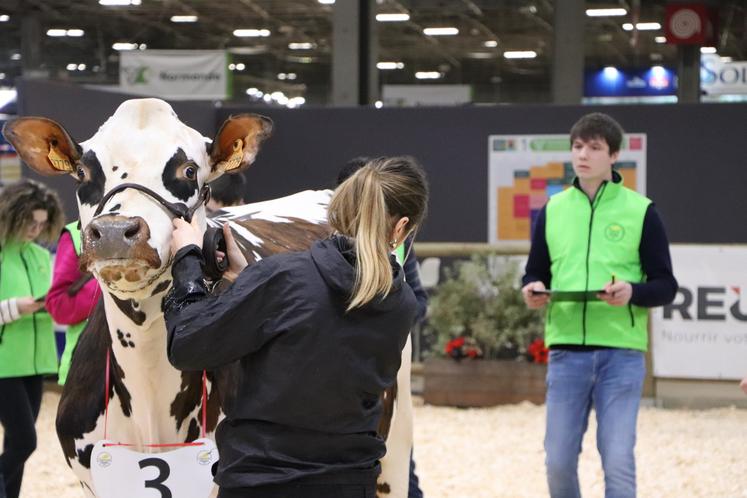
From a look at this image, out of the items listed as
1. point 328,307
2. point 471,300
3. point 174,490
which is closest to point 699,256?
point 471,300

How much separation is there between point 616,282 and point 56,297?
2162 millimetres

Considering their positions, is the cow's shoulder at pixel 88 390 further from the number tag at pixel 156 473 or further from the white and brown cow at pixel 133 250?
the number tag at pixel 156 473

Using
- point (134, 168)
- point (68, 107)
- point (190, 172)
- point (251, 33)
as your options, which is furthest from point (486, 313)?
point (251, 33)

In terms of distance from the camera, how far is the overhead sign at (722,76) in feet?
49.9

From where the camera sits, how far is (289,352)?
2.40m

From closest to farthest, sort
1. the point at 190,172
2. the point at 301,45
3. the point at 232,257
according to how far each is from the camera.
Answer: the point at 232,257 → the point at 190,172 → the point at 301,45

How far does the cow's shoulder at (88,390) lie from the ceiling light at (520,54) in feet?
60.4

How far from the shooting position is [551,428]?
14.0ft

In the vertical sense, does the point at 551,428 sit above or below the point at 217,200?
below

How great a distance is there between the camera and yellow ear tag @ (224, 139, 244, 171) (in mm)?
3311

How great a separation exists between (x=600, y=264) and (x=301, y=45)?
61.1 feet

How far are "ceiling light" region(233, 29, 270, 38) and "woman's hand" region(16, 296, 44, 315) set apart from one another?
1735 cm

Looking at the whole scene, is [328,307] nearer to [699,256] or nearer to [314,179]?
[699,256]

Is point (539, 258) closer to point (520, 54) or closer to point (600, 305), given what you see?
point (600, 305)
